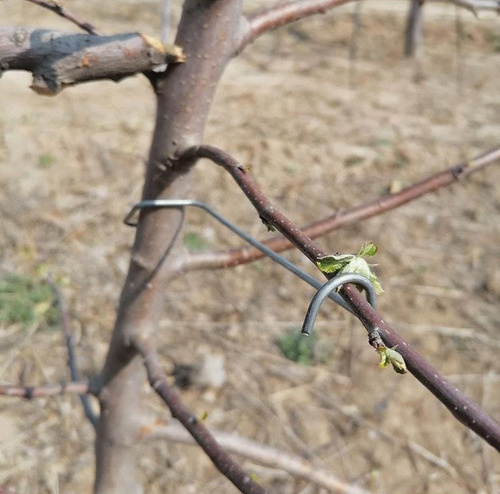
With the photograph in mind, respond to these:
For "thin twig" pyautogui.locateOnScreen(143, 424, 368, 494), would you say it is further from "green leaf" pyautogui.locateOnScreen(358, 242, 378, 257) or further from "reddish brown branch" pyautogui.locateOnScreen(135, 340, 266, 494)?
"green leaf" pyautogui.locateOnScreen(358, 242, 378, 257)

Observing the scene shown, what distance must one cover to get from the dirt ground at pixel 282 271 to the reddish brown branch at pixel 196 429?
2.86 feet

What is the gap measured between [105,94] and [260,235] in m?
1.92

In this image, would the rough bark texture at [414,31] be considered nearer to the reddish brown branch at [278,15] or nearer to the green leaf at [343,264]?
the reddish brown branch at [278,15]

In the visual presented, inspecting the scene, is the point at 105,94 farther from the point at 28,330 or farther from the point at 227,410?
the point at 227,410

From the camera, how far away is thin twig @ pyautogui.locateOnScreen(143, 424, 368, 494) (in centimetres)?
112

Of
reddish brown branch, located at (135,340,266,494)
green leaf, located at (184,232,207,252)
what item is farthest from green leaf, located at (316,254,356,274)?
green leaf, located at (184,232,207,252)

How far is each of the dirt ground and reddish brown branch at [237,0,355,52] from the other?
1.14 meters

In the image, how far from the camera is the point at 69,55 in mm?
668

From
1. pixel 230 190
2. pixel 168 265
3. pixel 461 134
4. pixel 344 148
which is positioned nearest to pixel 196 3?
pixel 168 265

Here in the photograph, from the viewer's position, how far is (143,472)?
1885 millimetres

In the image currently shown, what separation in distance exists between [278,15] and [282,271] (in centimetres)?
182

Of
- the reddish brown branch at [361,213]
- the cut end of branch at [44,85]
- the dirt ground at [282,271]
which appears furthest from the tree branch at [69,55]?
the dirt ground at [282,271]

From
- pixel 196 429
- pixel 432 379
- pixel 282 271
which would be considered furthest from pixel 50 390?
pixel 282 271

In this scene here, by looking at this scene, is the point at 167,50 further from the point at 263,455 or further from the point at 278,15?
the point at 263,455
